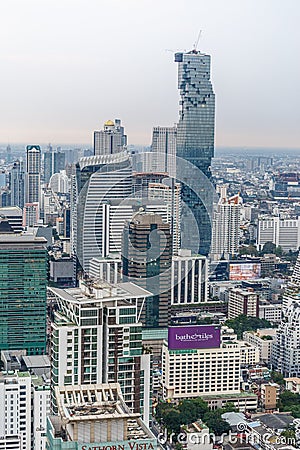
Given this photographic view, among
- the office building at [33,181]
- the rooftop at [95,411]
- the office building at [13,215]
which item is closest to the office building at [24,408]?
the rooftop at [95,411]

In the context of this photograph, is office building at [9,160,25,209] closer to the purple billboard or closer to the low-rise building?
the purple billboard

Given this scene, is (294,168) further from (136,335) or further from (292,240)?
(136,335)

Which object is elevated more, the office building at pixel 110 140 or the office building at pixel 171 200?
the office building at pixel 110 140

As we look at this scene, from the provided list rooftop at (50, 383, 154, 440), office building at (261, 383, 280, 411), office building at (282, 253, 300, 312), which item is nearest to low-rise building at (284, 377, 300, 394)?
office building at (261, 383, 280, 411)

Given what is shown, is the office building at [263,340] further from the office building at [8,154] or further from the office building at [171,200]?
the office building at [8,154]

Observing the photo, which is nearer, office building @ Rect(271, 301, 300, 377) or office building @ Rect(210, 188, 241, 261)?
office building @ Rect(271, 301, 300, 377)

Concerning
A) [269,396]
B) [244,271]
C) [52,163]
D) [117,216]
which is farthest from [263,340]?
[52,163]

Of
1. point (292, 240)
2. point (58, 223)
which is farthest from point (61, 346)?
point (292, 240)
